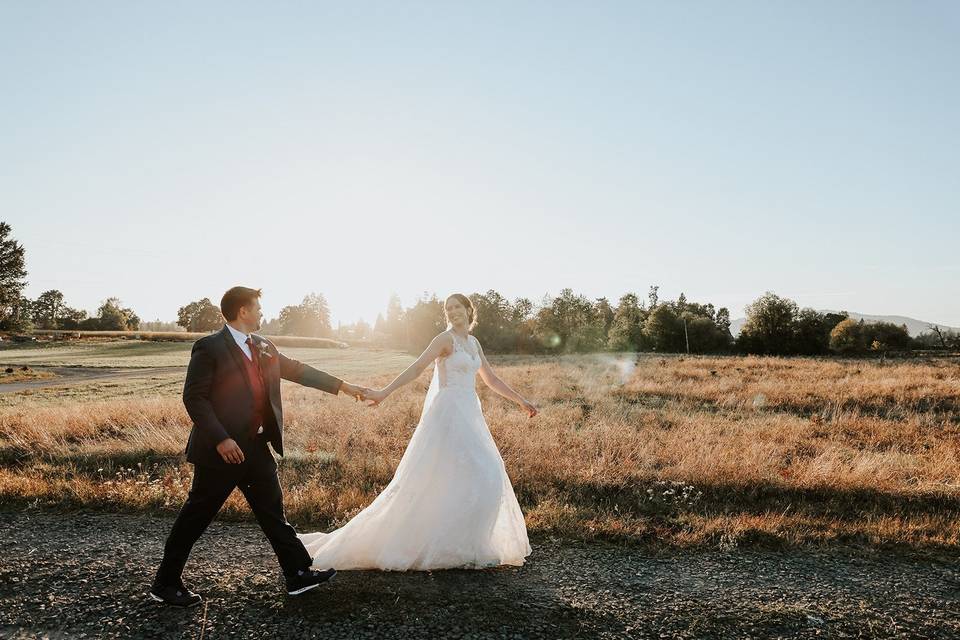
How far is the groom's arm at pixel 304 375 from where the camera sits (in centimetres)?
492

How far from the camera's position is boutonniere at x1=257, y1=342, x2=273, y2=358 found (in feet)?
14.8

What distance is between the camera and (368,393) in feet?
18.5

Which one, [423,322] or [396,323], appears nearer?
[423,322]

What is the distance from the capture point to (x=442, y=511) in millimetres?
4988

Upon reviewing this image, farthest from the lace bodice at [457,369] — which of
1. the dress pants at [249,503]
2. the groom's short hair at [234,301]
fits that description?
the groom's short hair at [234,301]

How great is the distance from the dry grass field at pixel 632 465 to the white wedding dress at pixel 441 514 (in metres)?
1.16

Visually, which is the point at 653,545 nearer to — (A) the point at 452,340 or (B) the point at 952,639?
(B) the point at 952,639

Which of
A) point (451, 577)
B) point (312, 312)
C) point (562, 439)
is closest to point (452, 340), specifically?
point (451, 577)

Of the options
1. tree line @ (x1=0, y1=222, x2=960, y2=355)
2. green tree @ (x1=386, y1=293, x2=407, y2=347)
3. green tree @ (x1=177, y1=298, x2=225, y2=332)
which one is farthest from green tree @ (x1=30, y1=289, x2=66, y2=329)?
green tree @ (x1=386, y1=293, x2=407, y2=347)

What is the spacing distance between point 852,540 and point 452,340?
485cm

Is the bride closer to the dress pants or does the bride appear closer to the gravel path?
the gravel path

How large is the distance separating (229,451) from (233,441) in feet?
0.29

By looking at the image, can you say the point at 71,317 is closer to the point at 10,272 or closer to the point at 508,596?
the point at 10,272

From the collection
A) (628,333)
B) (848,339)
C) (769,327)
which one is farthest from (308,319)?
(848,339)
